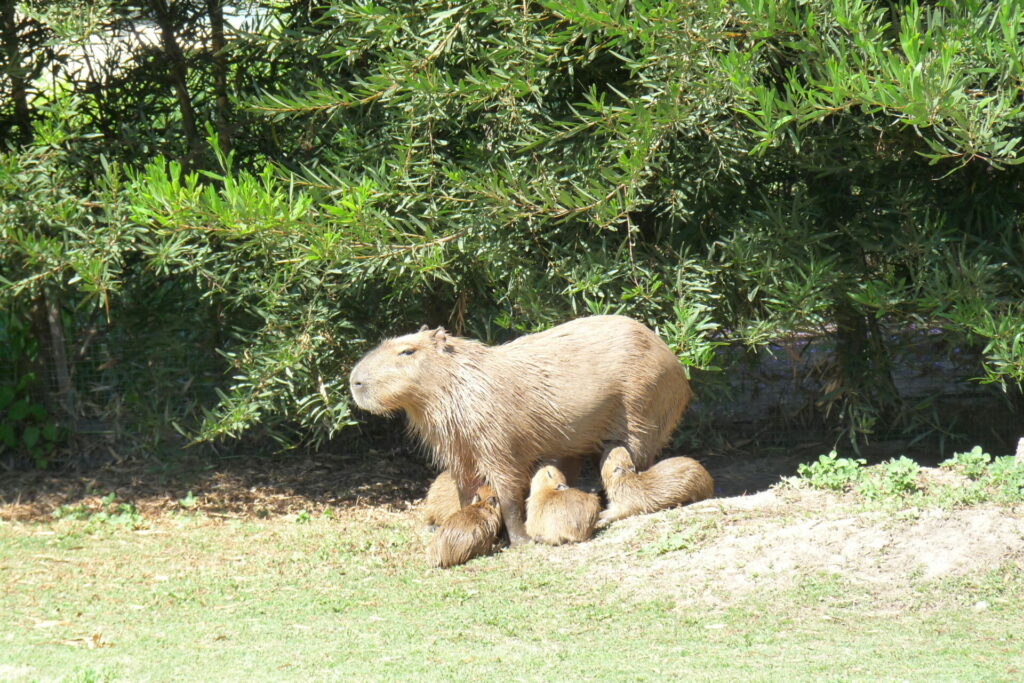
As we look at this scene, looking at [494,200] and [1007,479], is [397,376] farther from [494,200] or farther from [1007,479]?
[1007,479]

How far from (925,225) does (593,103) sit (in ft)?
6.27

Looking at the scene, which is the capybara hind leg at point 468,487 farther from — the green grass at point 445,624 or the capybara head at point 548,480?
the green grass at point 445,624

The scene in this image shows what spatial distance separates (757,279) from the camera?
236 inches

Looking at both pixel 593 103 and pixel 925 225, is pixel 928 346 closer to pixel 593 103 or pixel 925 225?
pixel 925 225

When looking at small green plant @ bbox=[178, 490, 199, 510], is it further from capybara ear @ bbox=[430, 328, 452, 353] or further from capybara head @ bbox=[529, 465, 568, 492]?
capybara head @ bbox=[529, 465, 568, 492]

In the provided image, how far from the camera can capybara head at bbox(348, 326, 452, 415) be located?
17.8ft

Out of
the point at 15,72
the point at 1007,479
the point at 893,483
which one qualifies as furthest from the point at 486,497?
the point at 15,72

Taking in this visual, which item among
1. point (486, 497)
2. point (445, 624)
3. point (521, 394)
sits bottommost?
point (445, 624)

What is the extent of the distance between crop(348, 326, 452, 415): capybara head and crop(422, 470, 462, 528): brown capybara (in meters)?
0.64

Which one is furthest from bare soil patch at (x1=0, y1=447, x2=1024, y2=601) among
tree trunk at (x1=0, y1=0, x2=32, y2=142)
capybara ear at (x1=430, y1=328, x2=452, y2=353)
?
tree trunk at (x1=0, y1=0, x2=32, y2=142)

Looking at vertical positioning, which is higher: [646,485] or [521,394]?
[521,394]

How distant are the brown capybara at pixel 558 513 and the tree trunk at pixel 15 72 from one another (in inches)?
165

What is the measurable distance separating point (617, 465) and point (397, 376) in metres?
1.25

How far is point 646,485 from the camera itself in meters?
5.61
